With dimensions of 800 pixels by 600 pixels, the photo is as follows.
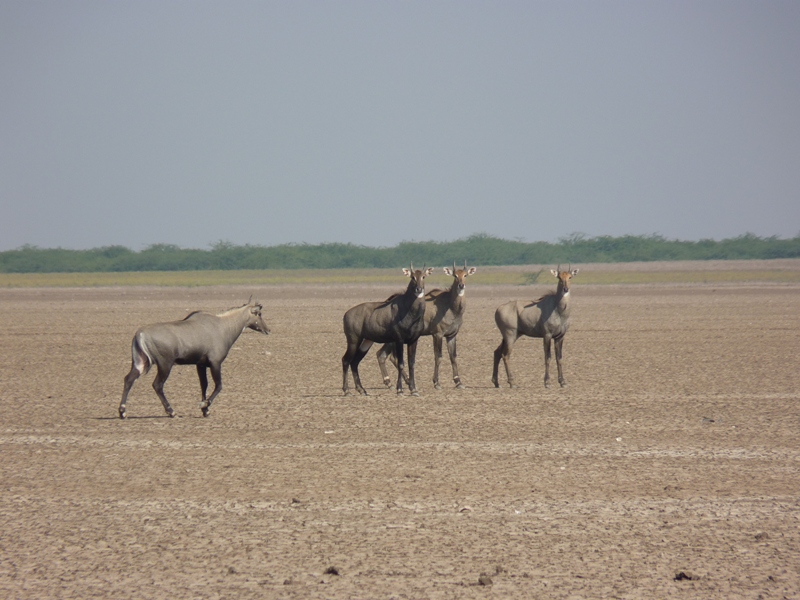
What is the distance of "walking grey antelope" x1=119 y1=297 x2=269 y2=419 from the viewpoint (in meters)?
15.5

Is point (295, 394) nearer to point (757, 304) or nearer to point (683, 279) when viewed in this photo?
point (757, 304)

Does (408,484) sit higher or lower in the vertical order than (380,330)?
lower

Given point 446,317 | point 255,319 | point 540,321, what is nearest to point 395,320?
point 446,317

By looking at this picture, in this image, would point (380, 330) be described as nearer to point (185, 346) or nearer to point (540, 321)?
point (540, 321)

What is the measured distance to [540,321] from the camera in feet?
65.1

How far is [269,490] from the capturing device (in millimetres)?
11508

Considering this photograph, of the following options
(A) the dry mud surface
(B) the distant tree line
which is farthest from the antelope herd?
(B) the distant tree line

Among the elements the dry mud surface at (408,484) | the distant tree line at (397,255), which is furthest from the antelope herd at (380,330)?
the distant tree line at (397,255)

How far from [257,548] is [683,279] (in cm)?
6775

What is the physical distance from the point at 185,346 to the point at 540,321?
22.0ft

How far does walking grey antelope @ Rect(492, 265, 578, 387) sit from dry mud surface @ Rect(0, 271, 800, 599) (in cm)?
71

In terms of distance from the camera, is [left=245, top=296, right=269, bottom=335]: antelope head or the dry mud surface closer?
the dry mud surface

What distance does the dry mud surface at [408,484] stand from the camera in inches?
342

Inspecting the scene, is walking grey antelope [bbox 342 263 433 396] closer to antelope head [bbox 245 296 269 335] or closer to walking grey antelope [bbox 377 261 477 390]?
walking grey antelope [bbox 377 261 477 390]
